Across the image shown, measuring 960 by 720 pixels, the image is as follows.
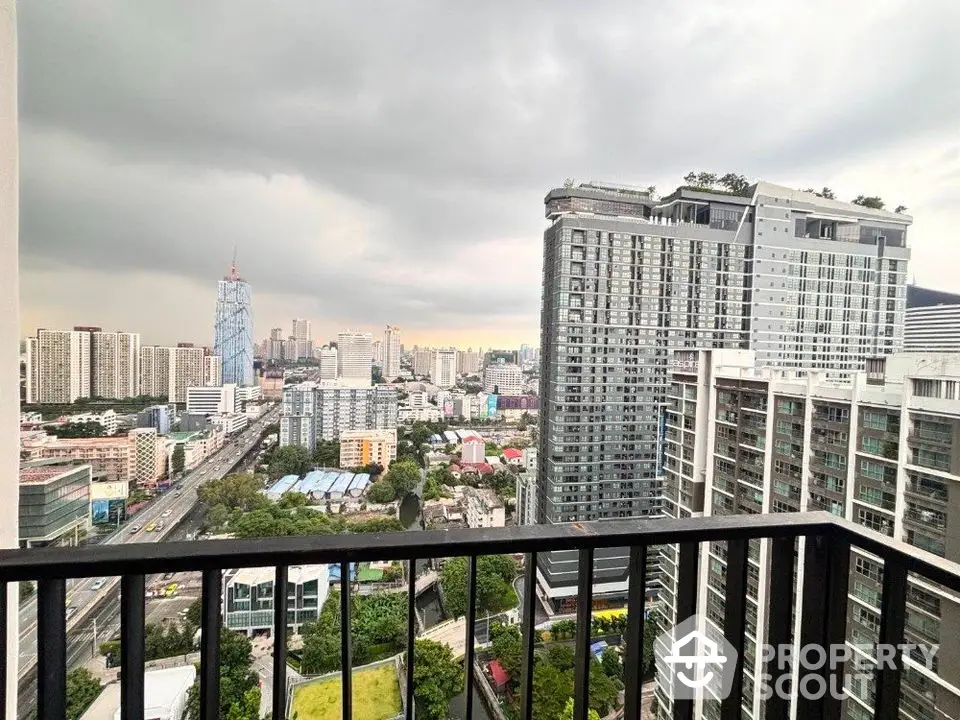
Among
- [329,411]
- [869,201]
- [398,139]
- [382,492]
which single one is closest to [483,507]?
[382,492]

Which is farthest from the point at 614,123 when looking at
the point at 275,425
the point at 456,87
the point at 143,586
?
the point at 143,586

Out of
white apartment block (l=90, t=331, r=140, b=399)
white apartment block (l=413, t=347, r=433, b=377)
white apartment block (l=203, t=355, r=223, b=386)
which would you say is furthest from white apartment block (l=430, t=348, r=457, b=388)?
white apartment block (l=90, t=331, r=140, b=399)

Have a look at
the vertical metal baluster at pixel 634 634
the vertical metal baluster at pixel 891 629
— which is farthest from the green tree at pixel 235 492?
the vertical metal baluster at pixel 891 629

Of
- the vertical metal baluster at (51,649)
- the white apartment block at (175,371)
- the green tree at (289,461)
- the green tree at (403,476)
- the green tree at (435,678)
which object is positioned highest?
the white apartment block at (175,371)

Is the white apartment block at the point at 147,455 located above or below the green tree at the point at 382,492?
above

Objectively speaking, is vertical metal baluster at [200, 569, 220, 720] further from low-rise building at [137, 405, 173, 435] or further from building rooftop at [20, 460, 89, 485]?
low-rise building at [137, 405, 173, 435]

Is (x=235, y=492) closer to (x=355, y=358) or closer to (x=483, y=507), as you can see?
(x=355, y=358)

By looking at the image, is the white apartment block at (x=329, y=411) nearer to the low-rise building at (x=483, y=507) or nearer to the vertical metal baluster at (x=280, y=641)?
the low-rise building at (x=483, y=507)
